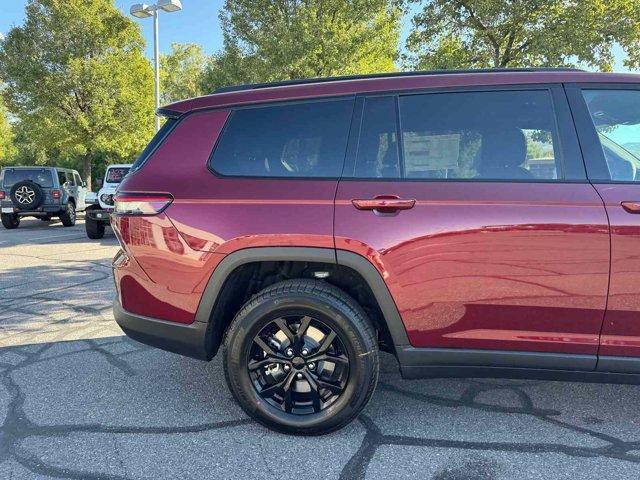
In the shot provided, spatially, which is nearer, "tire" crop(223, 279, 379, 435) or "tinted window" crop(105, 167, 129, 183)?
"tire" crop(223, 279, 379, 435)

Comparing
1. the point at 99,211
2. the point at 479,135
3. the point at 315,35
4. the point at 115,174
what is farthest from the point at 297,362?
the point at 315,35

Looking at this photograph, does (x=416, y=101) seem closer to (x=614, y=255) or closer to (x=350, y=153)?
(x=350, y=153)

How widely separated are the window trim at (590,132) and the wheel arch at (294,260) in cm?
118

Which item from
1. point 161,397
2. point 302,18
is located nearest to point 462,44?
point 302,18

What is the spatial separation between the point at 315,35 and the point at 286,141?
15.5m

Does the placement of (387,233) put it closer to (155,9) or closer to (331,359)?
(331,359)

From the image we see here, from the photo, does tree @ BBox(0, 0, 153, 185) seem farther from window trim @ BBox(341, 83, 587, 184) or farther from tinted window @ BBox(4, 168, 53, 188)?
window trim @ BBox(341, 83, 587, 184)

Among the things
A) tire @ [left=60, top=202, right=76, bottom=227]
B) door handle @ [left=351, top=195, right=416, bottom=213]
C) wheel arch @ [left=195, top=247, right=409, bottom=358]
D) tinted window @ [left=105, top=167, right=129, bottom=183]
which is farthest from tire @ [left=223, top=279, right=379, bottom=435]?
tire @ [left=60, top=202, right=76, bottom=227]

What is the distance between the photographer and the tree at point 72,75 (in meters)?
20.0

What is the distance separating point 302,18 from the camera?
54.7 ft

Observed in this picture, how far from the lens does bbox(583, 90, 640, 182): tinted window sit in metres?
2.34

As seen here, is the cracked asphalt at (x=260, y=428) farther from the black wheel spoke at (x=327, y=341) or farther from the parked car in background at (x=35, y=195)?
the parked car in background at (x=35, y=195)

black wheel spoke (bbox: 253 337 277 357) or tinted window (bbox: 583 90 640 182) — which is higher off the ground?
tinted window (bbox: 583 90 640 182)

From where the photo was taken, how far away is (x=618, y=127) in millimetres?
2434
